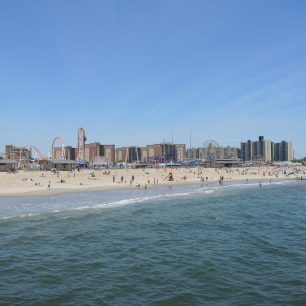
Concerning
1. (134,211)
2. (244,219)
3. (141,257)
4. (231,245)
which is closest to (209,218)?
(244,219)

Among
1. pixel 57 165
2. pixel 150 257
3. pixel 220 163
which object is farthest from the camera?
pixel 220 163

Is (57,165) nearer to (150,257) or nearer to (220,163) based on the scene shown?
(220,163)

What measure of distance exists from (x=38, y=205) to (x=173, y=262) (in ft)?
73.0

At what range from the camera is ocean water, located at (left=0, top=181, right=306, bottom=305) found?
1363 cm

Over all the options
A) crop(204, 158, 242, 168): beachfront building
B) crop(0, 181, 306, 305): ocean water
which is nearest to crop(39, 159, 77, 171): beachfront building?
crop(0, 181, 306, 305): ocean water

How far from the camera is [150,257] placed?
1856 centimetres

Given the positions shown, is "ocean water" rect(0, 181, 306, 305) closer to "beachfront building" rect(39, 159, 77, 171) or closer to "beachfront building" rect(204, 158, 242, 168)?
"beachfront building" rect(39, 159, 77, 171)

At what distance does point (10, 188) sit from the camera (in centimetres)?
5166

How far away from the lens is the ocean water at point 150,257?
44.7ft

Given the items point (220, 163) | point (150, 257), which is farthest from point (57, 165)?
point (150, 257)

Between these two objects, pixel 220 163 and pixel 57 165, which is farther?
pixel 220 163

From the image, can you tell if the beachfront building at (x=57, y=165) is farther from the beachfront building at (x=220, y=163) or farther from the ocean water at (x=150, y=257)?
the beachfront building at (x=220, y=163)

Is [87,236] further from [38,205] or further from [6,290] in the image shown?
[38,205]

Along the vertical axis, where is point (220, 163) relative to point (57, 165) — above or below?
above
